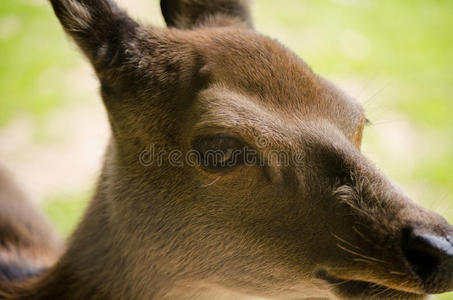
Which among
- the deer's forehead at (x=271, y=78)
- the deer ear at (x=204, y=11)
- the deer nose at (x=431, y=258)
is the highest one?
the deer ear at (x=204, y=11)

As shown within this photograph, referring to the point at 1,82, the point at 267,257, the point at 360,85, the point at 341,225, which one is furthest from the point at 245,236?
the point at 1,82

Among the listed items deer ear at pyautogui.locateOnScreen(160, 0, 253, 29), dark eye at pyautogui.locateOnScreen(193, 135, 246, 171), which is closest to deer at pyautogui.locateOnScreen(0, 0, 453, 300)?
dark eye at pyautogui.locateOnScreen(193, 135, 246, 171)

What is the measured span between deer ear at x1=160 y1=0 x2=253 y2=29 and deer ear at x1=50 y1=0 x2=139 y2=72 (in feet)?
2.53

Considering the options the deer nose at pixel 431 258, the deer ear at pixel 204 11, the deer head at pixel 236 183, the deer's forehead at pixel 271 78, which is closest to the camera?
the deer nose at pixel 431 258

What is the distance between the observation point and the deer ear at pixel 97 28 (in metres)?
2.58

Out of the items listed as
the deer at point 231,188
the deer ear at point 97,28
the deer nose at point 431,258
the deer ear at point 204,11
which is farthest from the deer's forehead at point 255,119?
the deer ear at point 204,11

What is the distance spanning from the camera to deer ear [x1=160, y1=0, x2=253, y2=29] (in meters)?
3.37

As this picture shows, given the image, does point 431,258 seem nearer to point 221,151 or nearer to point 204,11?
point 221,151

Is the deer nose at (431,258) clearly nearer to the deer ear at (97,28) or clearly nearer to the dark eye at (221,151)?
the dark eye at (221,151)

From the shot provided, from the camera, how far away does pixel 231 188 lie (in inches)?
96.6

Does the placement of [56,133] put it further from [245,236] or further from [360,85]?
[245,236]

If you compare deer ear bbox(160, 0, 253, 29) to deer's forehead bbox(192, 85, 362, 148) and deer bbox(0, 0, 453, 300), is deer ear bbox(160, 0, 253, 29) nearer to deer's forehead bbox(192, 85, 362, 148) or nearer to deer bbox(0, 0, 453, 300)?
deer bbox(0, 0, 453, 300)

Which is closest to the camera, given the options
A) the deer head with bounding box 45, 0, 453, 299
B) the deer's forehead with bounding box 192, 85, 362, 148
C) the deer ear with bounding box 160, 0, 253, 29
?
the deer head with bounding box 45, 0, 453, 299

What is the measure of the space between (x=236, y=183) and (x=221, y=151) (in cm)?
17
